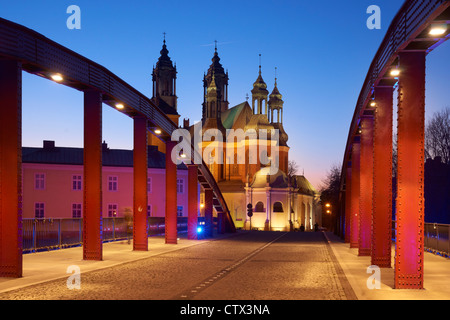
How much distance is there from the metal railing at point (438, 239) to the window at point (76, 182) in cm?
4077

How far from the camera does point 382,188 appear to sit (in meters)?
17.5

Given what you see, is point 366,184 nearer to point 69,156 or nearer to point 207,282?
point 207,282

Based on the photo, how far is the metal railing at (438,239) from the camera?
2248cm

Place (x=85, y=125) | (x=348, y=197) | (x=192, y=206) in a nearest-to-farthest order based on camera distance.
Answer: (x=85, y=125)
(x=348, y=197)
(x=192, y=206)

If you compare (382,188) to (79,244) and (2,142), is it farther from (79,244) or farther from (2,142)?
(79,244)

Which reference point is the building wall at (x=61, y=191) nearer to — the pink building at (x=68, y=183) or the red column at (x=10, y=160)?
the pink building at (x=68, y=183)

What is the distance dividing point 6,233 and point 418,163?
392 inches

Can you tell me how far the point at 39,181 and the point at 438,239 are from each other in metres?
43.7

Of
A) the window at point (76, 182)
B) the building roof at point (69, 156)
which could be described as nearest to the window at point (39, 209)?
the window at point (76, 182)

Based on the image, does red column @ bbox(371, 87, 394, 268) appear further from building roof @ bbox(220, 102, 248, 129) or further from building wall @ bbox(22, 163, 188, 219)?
building roof @ bbox(220, 102, 248, 129)

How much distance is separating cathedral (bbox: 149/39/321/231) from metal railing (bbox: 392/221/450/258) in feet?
164

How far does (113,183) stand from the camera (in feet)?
202

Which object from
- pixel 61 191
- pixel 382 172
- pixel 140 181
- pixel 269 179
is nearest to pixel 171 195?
pixel 140 181

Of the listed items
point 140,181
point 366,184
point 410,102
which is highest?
point 410,102
